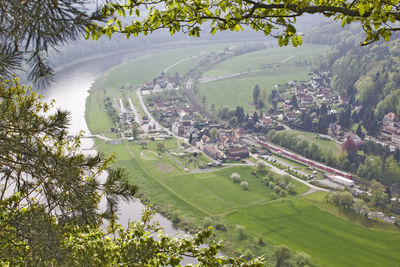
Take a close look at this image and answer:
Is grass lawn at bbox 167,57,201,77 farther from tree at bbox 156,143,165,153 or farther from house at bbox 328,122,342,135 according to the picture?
tree at bbox 156,143,165,153

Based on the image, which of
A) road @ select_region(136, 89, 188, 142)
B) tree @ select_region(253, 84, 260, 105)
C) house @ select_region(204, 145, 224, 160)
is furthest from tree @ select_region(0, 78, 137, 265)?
tree @ select_region(253, 84, 260, 105)

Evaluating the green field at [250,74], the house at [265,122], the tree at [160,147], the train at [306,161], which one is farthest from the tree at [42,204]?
the green field at [250,74]

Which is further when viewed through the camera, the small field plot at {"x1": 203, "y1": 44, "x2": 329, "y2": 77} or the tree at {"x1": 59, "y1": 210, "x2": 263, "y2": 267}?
the small field plot at {"x1": 203, "y1": 44, "x2": 329, "y2": 77}

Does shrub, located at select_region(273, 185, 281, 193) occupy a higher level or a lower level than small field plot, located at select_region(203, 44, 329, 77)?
lower

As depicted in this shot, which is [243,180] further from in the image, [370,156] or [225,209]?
[370,156]

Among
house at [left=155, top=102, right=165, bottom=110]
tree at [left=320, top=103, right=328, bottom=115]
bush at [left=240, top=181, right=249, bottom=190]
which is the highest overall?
house at [left=155, top=102, right=165, bottom=110]

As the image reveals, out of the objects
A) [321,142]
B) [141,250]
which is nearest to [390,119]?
[321,142]

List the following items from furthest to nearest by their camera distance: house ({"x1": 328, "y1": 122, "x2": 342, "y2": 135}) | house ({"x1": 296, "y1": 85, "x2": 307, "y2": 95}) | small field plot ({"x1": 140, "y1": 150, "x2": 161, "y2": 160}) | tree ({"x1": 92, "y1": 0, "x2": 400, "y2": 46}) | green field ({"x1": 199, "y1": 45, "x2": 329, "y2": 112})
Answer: house ({"x1": 296, "y1": 85, "x2": 307, "y2": 95}) < green field ({"x1": 199, "y1": 45, "x2": 329, "y2": 112}) < house ({"x1": 328, "y1": 122, "x2": 342, "y2": 135}) < small field plot ({"x1": 140, "y1": 150, "x2": 161, "y2": 160}) < tree ({"x1": 92, "y1": 0, "x2": 400, "y2": 46})
